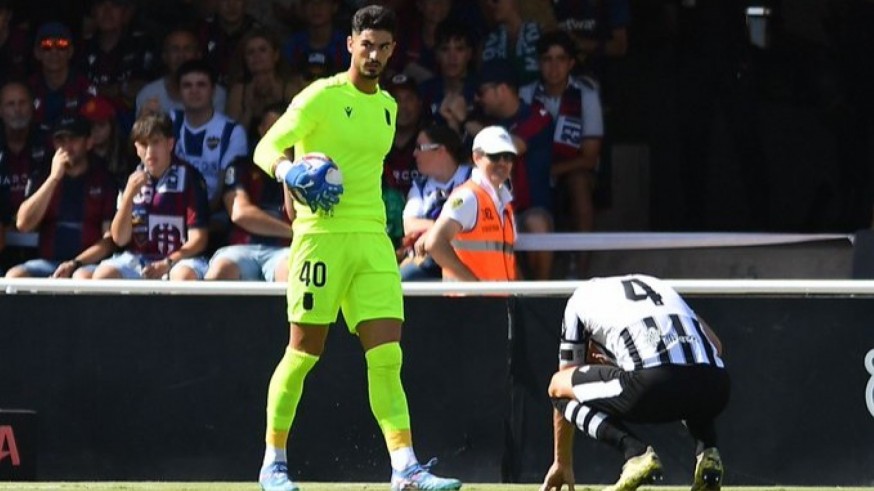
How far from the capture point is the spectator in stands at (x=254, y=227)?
10.5 m

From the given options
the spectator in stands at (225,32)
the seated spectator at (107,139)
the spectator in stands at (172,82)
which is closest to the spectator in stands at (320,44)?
the spectator in stands at (225,32)

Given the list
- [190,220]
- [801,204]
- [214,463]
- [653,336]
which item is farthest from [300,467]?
[801,204]

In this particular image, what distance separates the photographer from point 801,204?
12.5 meters

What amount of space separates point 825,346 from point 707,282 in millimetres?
645

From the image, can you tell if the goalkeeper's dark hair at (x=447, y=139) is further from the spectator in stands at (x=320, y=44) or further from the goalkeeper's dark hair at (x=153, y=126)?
the goalkeeper's dark hair at (x=153, y=126)

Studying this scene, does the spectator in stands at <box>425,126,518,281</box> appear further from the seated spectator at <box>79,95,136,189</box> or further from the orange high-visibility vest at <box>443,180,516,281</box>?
Result: the seated spectator at <box>79,95,136,189</box>

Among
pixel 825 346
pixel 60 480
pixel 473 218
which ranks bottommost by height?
pixel 60 480

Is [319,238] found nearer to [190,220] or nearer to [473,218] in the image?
[473,218]

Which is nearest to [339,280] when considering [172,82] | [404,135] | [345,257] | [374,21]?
[345,257]

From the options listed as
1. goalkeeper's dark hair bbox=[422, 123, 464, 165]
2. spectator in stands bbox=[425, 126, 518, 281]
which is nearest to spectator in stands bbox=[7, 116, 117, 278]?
goalkeeper's dark hair bbox=[422, 123, 464, 165]

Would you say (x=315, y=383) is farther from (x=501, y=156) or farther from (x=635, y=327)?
(x=635, y=327)

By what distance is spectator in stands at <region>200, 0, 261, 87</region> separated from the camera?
12133 millimetres

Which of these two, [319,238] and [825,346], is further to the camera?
[825,346]

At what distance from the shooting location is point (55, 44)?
1213cm
